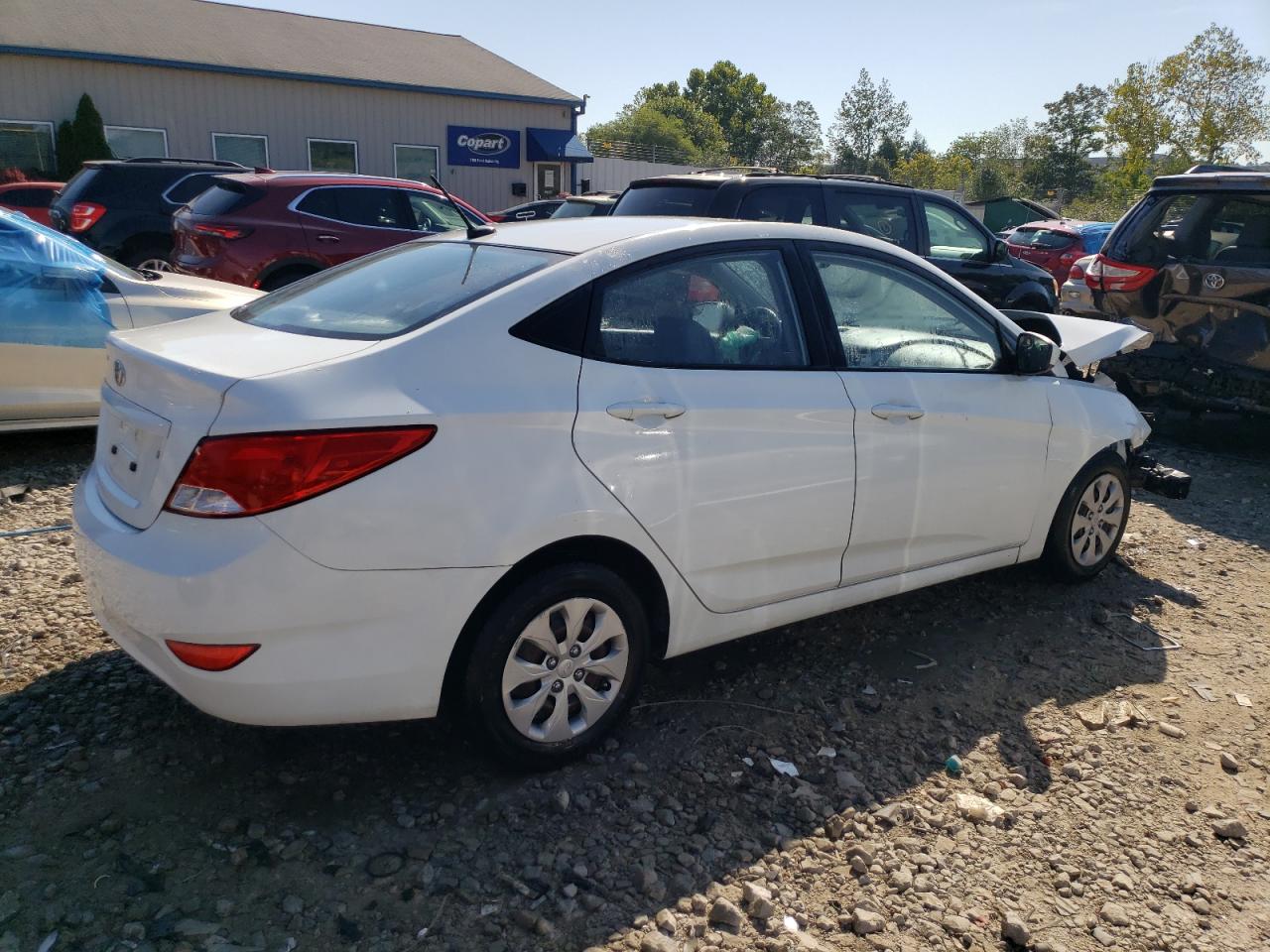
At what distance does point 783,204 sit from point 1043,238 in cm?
1362

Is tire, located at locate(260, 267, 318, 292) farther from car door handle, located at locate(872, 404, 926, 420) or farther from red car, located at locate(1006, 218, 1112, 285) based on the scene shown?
red car, located at locate(1006, 218, 1112, 285)

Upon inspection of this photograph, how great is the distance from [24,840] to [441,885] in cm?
113

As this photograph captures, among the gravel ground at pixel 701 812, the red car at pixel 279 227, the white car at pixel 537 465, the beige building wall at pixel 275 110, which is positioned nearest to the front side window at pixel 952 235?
the white car at pixel 537 465

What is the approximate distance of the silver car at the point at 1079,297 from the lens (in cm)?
805

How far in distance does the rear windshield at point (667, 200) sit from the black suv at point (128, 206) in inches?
242

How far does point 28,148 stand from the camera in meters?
22.1

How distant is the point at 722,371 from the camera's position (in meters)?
3.28

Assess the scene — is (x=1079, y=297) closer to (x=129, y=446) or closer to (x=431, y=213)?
(x=431, y=213)

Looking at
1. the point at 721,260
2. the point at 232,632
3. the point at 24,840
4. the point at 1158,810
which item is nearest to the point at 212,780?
the point at 24,840

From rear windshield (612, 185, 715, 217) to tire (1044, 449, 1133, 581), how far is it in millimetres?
3364

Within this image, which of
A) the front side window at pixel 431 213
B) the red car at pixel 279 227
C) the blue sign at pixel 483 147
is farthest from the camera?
the blue sign at pixel 483 147

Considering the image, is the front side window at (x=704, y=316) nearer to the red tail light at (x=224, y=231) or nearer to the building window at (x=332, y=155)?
the red tail light at (x=224, y=231)

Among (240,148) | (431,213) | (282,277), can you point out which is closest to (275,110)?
(240,148)

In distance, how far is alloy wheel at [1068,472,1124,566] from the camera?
4633 mm
